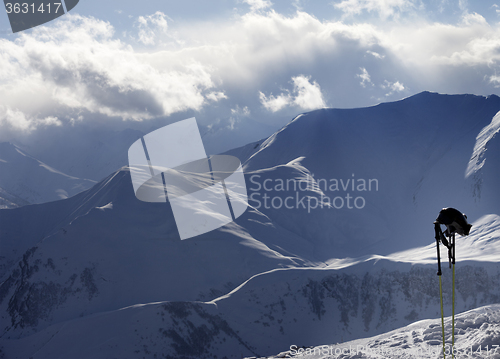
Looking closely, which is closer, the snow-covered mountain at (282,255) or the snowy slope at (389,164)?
the snow-covered mountain at (282,255)

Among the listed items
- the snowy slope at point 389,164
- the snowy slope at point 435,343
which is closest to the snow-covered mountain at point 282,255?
the snowy slope at point 389,164

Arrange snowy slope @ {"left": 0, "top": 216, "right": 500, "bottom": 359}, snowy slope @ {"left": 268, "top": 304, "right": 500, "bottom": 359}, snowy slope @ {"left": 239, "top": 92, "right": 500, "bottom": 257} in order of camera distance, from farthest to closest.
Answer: snowy slope @ {"left": 239, "top": 92, "right": 500, "bottom": 257}
snowy slope @ {"left": 0, "top": 216, "right": 500, "bottom": 359}
snowy slope @ {"left": 268, "top": 304, "right": 500, "bottom": 359}

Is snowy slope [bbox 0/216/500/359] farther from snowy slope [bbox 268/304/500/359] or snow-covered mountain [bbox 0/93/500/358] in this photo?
snowy slope [bbox 268/304/500/359]

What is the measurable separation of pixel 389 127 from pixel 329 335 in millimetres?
104670

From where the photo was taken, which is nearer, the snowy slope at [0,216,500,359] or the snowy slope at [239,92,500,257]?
the snowy slope at [0,216,500,359]

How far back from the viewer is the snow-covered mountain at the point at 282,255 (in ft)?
133

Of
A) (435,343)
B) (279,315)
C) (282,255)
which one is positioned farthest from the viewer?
(282,255)

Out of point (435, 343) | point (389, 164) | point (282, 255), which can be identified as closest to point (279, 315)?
point (435, 343)

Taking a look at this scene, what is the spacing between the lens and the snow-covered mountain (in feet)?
133

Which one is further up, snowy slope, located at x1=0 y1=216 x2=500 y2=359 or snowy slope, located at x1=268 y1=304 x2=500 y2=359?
snowy slope, located at x1=268 y1=304 x2=500 y2=359

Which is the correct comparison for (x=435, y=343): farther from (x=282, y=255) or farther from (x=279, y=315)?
(x=282, y=255)

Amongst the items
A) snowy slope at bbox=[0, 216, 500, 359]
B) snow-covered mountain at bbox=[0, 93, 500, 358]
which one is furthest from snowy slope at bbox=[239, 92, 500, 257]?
snowy slope at bbox=[0, 216, 500, 359]

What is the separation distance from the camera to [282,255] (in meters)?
73.2

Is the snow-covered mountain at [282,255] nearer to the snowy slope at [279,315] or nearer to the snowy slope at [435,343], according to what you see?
the snowy slope at [279,315]
